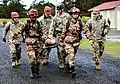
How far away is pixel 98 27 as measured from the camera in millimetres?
11875

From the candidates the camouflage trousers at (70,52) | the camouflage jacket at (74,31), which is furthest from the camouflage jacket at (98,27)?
the camouflage trousers at (70,52)

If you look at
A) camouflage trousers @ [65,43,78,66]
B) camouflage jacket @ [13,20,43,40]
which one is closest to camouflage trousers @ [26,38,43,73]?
camouflage jacket @ [13,20,43,40]

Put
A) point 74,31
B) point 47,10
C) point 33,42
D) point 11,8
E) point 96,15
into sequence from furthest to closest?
1. point 11,8
2. point 47,10
3. point 96,15
4. point 74,31
5. point 33,42

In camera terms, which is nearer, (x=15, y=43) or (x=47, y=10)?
(x=47, y=10)

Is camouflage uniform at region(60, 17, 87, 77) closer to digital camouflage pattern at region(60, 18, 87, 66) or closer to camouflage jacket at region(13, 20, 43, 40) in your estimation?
digital camouflage pattern at region(60, 18, 87, 66)

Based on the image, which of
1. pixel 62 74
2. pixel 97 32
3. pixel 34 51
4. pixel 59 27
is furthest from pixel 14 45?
pixel 97 32

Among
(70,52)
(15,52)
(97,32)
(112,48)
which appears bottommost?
(112,48)

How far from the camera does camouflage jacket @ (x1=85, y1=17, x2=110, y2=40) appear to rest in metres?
11.9

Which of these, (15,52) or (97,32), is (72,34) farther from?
(15,52)

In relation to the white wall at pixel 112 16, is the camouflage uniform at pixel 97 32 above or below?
above

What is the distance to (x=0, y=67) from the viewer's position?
40.7ft

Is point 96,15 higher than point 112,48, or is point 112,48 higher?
point 96,15

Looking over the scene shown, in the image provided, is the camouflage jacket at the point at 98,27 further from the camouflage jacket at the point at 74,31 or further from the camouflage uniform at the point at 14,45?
the camouflage uniform at the point at 14,45

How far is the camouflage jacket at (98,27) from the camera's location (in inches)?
467
